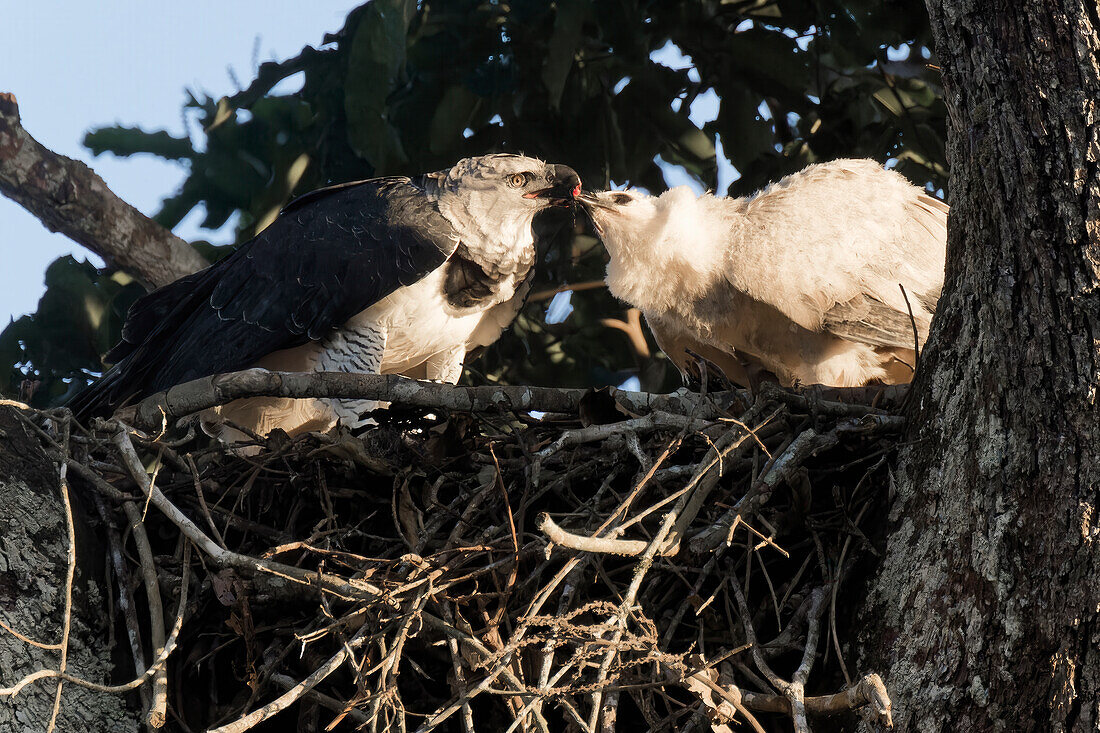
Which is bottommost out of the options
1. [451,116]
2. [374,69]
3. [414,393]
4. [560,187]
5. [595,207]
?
[414,393]

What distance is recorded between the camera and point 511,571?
7.72ft

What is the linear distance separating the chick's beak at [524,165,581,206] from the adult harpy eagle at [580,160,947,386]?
321 mm

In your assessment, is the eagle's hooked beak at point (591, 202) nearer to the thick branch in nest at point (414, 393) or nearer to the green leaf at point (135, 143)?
the thick branch in nest at point (414, 393)

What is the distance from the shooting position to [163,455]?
118 inches

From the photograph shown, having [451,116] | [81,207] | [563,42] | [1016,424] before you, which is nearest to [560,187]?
[451,116]

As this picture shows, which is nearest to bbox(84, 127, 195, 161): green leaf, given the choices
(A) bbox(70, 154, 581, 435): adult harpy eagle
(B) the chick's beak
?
(A) bbox(70, 154, 581, 435): adult harpy eagle

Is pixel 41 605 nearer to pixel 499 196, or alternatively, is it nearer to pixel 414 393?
pixel 414 393

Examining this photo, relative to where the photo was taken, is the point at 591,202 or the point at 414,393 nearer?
the point at 414,393

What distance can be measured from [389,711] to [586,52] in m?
2.85

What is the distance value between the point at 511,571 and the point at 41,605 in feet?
3.11

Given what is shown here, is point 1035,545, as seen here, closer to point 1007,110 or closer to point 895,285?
point 1007,110

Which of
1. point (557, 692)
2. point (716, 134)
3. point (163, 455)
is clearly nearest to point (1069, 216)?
point (557, 692)

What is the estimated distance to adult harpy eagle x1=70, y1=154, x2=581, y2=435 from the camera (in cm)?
401

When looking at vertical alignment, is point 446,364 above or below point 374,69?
below
